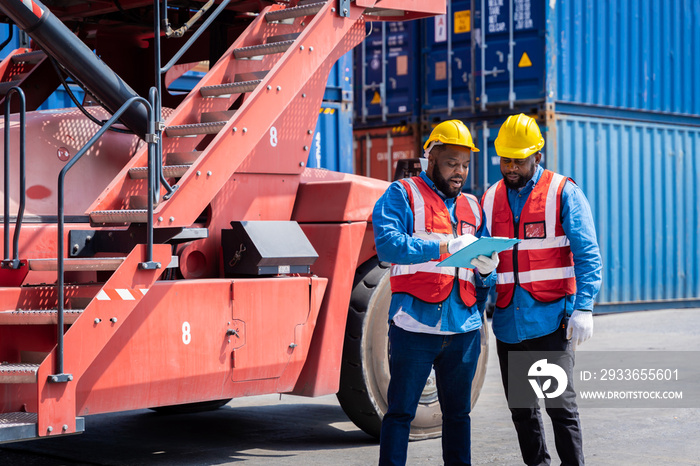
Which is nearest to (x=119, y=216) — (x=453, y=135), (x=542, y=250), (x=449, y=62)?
(x=453, y=135)

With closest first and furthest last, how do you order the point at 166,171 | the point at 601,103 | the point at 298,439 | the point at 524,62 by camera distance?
the point at 166,171 → the point at 298,439 → the point at 524,62 → the point at 601,103

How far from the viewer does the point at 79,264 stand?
5027mm

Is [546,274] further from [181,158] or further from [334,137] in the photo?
[334,137]

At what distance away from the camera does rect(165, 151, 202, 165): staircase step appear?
5.69m

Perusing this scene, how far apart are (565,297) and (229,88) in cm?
221

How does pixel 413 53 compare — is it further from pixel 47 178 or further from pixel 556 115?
pixel 47 178

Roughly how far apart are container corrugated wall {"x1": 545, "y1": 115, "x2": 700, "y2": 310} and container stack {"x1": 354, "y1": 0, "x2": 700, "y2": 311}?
2 centimetres

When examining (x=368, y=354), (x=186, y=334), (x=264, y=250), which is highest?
(x=264, y=250)

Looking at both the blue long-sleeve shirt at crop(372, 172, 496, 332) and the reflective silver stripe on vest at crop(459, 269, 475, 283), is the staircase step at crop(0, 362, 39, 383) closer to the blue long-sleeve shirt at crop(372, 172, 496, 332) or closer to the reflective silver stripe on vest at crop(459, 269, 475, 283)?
the blue long-sleeve shirt at crop(372, 172, 496, 332)

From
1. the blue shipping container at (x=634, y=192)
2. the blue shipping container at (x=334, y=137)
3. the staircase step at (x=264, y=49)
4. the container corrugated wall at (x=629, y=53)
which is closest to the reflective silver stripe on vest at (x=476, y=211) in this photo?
the staircase step at (x=264, y=49)

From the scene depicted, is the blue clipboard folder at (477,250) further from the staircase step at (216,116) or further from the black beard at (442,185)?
the staircase step at (216,116)

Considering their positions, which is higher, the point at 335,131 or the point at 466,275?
the point at 335,131

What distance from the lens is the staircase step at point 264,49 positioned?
19.9 feet

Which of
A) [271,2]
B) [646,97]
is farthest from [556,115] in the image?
[271,2]
